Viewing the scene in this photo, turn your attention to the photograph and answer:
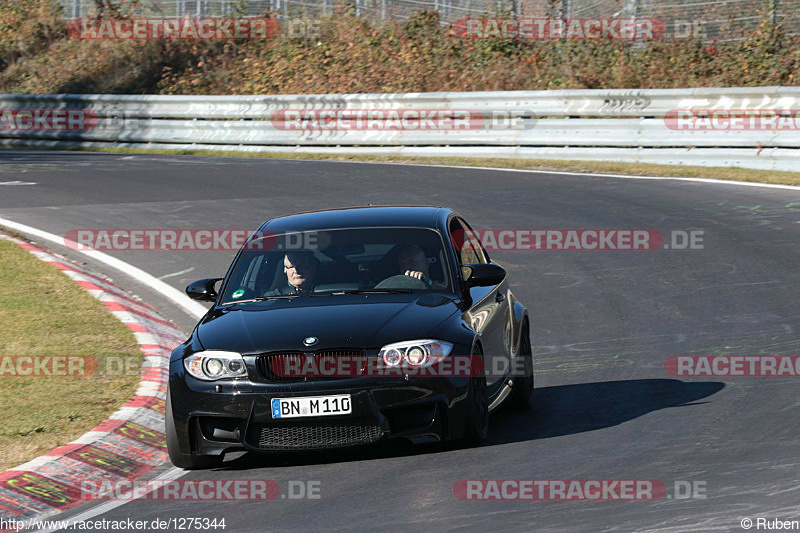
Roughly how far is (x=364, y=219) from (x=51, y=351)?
320cm

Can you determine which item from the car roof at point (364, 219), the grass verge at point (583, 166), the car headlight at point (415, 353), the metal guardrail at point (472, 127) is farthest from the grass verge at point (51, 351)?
the metal guardrail at point (472, 127)

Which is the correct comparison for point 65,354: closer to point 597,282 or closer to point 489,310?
point 489,310

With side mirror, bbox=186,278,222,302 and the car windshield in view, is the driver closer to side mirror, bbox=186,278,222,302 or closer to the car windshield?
the car windshield

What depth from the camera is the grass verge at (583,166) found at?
19.8 meters

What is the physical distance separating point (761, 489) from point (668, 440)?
1292 millimetres

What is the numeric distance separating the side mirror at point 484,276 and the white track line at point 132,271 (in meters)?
4.58

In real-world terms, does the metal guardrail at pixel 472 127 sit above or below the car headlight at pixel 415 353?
below

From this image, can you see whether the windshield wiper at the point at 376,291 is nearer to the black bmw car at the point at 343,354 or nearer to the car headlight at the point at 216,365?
the black bmw car at the point at 343,354

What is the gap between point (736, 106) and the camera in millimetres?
20875

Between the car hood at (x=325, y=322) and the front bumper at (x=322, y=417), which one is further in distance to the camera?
the car hood at (x=325, y=322)

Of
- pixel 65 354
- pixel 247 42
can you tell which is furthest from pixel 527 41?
pixel 65 354

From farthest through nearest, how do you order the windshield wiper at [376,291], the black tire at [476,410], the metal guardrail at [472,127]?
the metal guardrail at [472,127]
the windshield wiper at [376,291]
the black tire at [476,410]

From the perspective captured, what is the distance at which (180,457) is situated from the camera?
25.2 feet

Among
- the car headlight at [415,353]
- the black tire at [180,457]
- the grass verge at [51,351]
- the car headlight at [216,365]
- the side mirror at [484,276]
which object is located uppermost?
the side mirror at [484,276]
